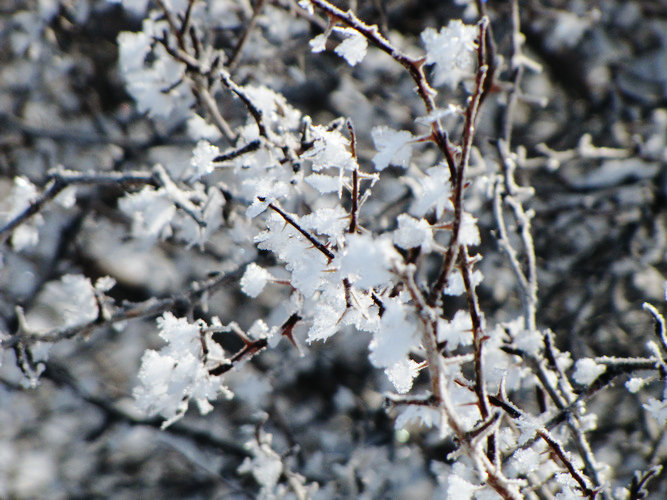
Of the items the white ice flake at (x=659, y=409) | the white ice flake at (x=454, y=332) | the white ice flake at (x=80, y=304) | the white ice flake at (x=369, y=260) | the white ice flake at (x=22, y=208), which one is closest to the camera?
the white ice flake at (x=369, y=260)

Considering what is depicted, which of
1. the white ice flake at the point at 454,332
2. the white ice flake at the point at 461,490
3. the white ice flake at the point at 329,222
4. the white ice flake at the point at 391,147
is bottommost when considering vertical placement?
the white ice flake at the point at 461,490

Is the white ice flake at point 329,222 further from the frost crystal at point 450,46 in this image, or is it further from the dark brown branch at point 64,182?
the dark brown branch at point 64,182

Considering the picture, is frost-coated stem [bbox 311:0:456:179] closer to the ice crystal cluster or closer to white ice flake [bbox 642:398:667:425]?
the ice crystal cluster

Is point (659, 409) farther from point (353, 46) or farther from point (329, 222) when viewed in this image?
point (353, 46)

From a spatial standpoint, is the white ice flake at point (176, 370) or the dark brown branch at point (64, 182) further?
the dark brown branch at point (64, 182)

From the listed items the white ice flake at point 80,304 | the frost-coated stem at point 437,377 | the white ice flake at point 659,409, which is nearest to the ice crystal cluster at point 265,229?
the white ice flake at point 80,304

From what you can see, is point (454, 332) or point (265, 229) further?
point (265, 229)

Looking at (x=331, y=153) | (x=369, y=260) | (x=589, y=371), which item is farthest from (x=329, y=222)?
(x=589, y=371)

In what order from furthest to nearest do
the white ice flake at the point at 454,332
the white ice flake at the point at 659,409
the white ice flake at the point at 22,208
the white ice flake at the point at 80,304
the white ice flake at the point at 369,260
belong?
the white ice flake at the point at 22,208 < the white ice flake at the point at 80,304 < the white ice flake at the point at 659,409 < the white ice flake at the point at 454,332 < the white ice flake at the point at 369,260
